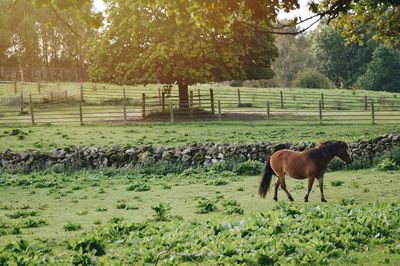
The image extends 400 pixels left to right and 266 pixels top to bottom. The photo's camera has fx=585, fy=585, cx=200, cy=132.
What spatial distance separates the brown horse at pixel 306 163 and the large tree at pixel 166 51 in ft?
89.7

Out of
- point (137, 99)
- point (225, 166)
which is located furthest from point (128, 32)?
point (225, 166)

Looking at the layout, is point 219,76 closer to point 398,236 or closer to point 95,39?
point 95,39

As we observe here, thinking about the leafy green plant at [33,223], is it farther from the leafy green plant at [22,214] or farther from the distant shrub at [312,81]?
the distant shrub at [312,81]

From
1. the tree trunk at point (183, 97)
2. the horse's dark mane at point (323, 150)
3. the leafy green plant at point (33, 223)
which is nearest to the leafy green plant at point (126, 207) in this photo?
the leafy green plant at point (33, 223)

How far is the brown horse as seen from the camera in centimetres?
1456

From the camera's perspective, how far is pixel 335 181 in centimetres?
1805

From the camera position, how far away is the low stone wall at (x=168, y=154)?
2258 centimetres

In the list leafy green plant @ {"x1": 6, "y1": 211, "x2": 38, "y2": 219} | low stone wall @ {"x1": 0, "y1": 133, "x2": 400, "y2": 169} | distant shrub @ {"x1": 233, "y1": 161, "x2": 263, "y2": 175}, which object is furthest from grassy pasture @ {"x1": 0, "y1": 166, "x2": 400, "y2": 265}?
low stone wall @ {"x1": 0, "y1": 133, "x2": 400, "y2": 169}

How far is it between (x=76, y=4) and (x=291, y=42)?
107 metres

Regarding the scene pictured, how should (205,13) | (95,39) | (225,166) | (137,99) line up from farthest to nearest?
(137,99)
(95,39)
(225,166)
(205,13)

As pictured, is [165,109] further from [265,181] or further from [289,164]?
[289,164]

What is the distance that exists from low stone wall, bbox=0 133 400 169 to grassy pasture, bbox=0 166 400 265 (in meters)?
1.00

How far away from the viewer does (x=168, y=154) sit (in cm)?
2325

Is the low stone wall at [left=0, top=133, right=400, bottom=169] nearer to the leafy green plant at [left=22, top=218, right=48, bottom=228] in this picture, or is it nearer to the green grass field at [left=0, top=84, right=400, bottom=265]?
the green grass field at [left=0, top=84, right=400, bottom=265]
